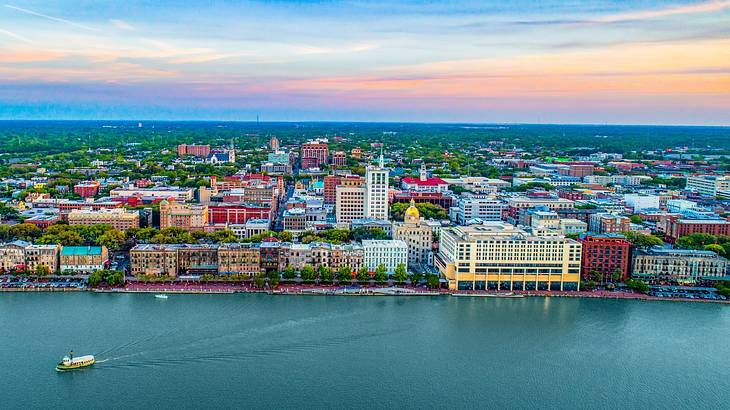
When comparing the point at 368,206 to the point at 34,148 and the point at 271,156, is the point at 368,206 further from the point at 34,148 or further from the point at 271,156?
the point at 34,148

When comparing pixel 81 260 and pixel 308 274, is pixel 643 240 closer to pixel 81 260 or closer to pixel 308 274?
pixel 308 274

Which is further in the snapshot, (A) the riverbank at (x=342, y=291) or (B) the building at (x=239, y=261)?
(B) the building at (x=239, y=261)

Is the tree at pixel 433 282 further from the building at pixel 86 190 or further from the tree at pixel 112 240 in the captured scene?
the building at pixel 86 190

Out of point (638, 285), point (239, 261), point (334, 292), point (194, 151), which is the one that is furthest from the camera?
point (194, 151)

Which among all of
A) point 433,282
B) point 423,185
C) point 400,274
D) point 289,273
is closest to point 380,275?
point 400,274

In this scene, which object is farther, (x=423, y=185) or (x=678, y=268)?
(x=423, y=185)

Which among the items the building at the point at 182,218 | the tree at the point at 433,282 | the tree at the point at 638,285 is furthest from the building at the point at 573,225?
the building at the point at 182,218
